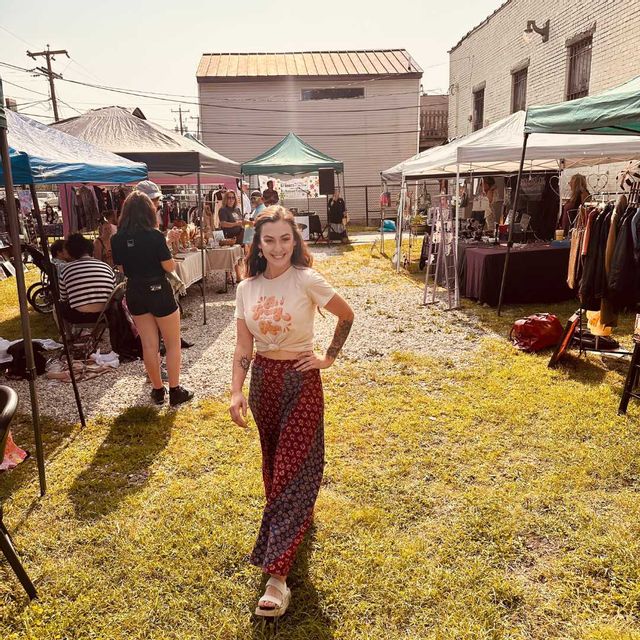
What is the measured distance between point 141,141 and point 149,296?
5.16 metres

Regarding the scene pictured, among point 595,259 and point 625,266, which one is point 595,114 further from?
point 625,266

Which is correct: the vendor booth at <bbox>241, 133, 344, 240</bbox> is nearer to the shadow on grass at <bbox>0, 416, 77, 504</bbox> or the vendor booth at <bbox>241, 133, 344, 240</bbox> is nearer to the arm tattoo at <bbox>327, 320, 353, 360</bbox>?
the shadow on grass at <bbox>0, 416, 77, 504</bbox>

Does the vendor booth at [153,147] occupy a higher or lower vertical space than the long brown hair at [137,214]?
higher

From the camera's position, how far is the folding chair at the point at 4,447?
7.66 feet

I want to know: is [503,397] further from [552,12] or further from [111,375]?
[552,12]

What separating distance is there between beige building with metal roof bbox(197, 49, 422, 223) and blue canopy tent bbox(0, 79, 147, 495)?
752 inches

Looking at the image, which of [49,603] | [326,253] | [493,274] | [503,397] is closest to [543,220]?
[493,274]

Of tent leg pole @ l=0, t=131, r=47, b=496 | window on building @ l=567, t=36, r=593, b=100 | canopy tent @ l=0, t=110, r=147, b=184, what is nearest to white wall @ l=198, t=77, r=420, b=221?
window on building @ l=567, t=36, r=593, b=100

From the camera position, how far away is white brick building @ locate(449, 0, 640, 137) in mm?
10688

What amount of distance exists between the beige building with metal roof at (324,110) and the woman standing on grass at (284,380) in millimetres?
24082

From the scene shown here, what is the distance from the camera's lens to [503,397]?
16.2 ft

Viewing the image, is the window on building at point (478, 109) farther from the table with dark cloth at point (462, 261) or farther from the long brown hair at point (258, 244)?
the long brown hair at point (258, 244)

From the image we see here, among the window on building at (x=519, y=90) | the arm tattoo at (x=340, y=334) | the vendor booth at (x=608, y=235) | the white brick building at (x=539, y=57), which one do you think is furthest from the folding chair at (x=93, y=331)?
the window on building at (x=519, y=90)

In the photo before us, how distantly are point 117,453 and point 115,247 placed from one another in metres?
1.71
